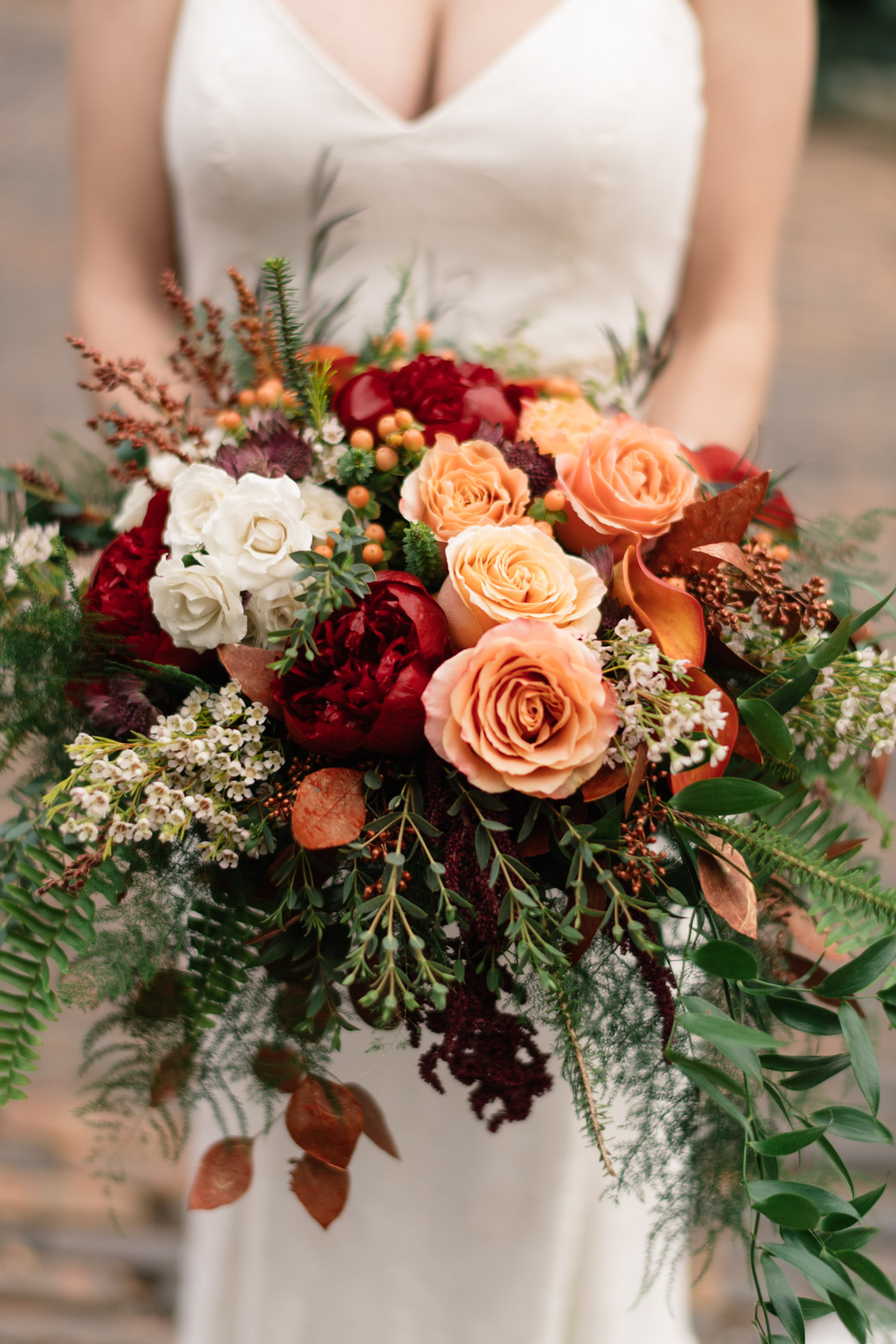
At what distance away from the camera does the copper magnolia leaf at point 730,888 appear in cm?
62

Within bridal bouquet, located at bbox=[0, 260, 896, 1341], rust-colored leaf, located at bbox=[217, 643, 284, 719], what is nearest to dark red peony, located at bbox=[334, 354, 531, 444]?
bridal bouquet, located at bbox=[0, 260, 896, 1341]

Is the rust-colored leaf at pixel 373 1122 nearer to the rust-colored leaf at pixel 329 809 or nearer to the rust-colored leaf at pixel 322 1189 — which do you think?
the rust-colored leaf at pixel 322 1189

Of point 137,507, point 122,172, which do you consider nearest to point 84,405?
point 122,172

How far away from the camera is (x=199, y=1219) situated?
1.35 meters

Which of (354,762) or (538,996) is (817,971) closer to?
(538,996)

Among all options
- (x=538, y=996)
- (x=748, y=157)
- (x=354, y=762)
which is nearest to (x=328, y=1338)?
(x=538, y=996)

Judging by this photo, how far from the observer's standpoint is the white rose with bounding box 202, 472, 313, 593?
0.65 meters

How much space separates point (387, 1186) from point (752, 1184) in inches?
27.3

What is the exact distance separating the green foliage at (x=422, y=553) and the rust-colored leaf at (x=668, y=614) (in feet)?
0.41

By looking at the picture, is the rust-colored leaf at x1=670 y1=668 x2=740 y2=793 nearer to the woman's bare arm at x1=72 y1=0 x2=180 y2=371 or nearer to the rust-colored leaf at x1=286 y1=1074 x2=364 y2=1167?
the rust-colored leaf at x1=286 y1=1074 x2=364 y2=1167

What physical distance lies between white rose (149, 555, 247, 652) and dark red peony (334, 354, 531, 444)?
0.60 feet

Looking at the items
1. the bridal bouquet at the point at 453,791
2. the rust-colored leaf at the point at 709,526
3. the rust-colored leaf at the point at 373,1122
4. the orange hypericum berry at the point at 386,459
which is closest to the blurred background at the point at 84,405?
the rust-colored leaf at the point at 709,526

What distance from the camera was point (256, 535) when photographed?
0.66 meters

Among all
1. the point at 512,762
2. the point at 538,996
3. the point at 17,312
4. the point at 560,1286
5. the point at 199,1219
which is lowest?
the point at 17,312
